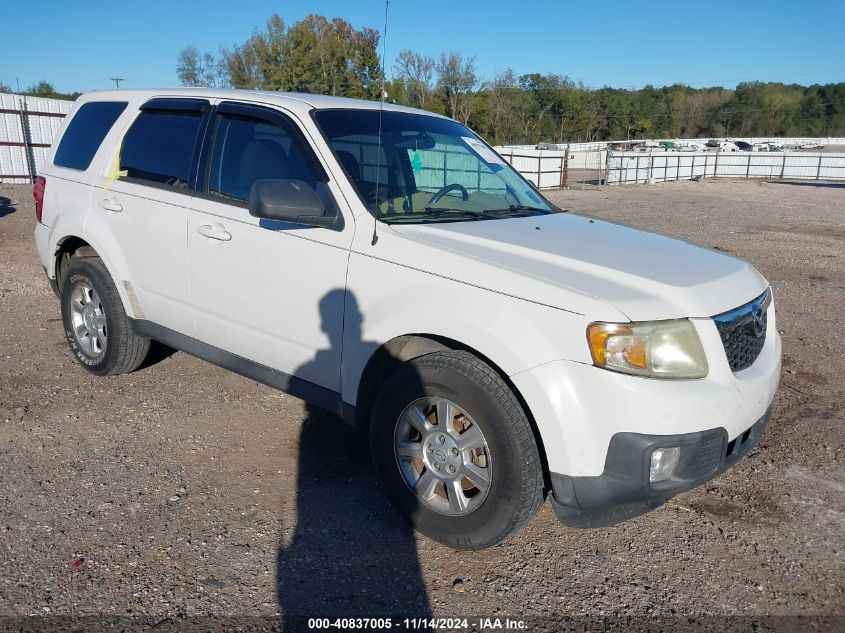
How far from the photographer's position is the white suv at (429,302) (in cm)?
267

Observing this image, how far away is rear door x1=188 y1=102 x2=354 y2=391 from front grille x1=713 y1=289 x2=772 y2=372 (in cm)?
173

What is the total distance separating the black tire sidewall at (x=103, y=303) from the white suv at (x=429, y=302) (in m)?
0.02

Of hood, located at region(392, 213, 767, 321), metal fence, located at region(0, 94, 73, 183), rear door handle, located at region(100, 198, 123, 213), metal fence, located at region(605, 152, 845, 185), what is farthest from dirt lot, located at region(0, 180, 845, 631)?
metal fence, located at region(605, 152, 845, 185)

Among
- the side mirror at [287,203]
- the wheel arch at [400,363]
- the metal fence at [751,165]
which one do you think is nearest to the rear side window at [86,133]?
the side mirror at [287,203]

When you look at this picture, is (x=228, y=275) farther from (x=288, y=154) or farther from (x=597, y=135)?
(x=597, y=135)

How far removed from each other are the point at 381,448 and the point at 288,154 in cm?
166

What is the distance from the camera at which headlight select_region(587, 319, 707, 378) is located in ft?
8.58

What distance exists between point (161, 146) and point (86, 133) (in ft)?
3.25

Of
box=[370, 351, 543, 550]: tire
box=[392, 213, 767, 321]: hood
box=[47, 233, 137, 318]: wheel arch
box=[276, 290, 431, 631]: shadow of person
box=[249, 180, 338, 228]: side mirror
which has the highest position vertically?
box=[249, 180, 338, 228]: side mirror

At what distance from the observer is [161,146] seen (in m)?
4.35

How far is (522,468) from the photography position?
277 centimetres

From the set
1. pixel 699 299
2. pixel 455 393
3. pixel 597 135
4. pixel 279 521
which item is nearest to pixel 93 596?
pixel 279 521

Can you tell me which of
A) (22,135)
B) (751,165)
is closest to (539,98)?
(751,165)

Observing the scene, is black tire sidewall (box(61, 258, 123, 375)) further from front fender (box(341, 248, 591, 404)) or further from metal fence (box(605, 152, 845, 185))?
metal fence (box(605, 152, 845, 185))
